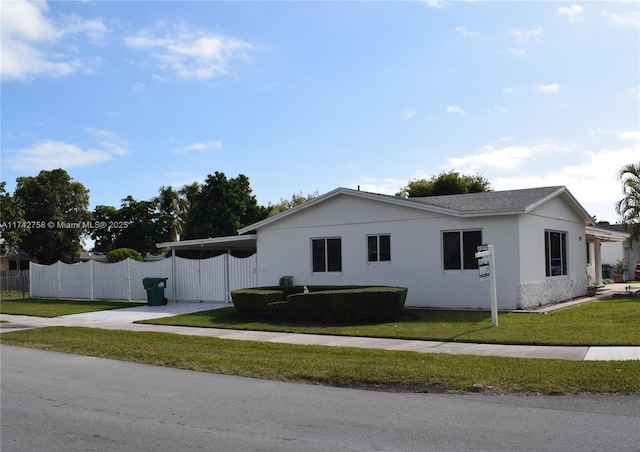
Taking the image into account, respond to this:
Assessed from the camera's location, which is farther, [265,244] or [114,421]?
[265,244]

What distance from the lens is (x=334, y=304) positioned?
53.5ft

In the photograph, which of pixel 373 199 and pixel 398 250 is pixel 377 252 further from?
pixel 373 199

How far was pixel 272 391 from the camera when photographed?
27.7 ft

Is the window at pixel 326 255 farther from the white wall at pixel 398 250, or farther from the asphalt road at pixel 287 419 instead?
the asphalt road at pixel 287 419

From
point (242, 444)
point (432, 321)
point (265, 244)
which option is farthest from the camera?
point (265, 244)

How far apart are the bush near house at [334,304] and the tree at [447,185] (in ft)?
98.0

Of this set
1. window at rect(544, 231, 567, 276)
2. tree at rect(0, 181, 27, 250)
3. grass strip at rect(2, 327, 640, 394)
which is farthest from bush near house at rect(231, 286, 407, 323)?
tree at rect(0, 181, 27, 250)

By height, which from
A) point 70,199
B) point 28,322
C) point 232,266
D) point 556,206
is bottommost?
point 28,322

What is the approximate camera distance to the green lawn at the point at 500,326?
→ 39.6 feet

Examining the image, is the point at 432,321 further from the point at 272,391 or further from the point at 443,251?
the point at 272,391

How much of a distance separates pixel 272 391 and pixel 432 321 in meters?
8.03

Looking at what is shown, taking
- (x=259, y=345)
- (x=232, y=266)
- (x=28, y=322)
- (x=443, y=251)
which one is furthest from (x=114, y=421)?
(x=232, y=266)

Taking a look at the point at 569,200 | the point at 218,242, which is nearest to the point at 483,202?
the point at 569,200

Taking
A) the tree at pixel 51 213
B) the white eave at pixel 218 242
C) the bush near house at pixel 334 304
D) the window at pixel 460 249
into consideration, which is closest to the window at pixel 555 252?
the window at pixel 460 249
